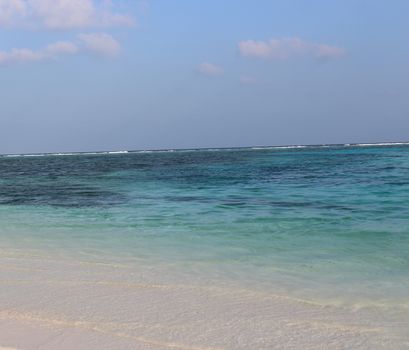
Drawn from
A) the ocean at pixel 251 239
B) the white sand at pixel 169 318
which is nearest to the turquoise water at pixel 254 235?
the ocean at pixel 251 239

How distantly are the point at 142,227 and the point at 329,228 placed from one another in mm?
3953

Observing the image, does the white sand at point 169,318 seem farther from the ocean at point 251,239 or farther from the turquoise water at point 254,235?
the turquoise water at point 254,235

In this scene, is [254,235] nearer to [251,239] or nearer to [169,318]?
[251,239]

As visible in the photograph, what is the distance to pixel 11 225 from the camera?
12203 millimetres

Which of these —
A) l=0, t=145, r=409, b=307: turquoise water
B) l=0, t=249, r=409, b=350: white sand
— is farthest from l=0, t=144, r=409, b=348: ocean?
l=0, t=249, r=409, b=350: white sand

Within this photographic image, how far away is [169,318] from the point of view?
15.7ft

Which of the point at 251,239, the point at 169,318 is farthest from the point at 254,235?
the point at 169,318

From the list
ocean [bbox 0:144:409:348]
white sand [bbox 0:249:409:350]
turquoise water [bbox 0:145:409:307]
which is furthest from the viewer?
turquoise water [bbox 0:145:409:307]

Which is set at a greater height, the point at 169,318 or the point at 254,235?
the point at 169,318

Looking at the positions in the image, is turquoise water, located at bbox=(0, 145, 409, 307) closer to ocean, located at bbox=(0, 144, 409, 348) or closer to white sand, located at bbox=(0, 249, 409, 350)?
ocean, located at bbox=(0, 144, 409, 348)

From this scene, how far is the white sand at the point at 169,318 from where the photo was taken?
421 centimetres

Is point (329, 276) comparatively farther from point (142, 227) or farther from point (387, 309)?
point (142, 227)

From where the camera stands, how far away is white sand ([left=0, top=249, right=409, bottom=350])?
4207mm

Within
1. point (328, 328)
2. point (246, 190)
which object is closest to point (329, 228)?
point (328, 328)
